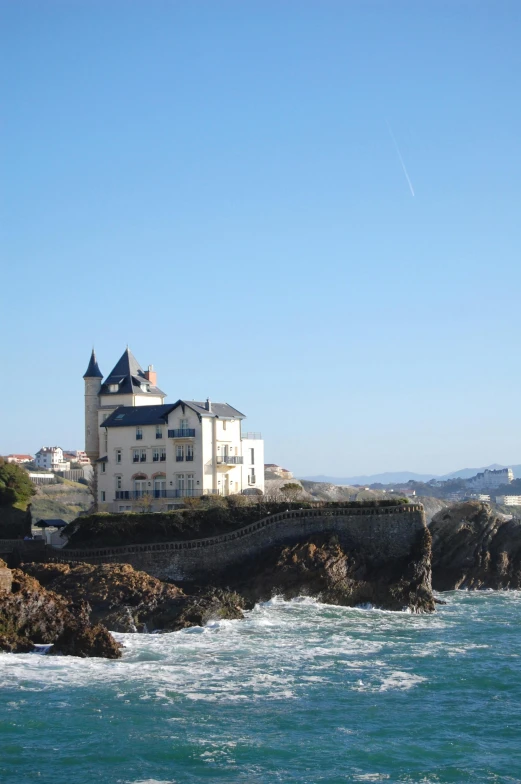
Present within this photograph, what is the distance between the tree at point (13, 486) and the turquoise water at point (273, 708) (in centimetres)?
2475

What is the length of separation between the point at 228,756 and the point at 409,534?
Result: 27670 mm

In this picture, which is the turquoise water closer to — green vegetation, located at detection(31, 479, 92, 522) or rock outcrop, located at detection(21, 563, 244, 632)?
rock outcrop, located at detection(21, 563, 244, 632)

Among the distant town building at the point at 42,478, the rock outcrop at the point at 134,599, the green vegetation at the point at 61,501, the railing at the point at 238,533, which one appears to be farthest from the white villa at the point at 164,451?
the distant town building at the point at 42,478

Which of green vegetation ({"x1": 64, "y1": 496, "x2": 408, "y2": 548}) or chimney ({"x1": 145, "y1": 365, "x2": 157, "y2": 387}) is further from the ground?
chimney ({"x1": 145, "y1": 365, "x2": 157, "y2": 387})

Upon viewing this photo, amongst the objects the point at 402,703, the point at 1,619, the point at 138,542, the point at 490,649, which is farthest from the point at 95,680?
the point at 138,542

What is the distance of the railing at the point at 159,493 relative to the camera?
207ft

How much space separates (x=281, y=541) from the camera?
53000 mm

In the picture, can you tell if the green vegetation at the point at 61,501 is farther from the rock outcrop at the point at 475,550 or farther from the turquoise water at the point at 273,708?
the turquoise water at the point at 273,708

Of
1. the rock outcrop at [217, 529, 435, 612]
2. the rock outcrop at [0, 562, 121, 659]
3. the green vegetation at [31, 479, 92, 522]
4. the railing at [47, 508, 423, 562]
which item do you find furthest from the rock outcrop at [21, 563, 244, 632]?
the green vegetation at [31, 479, 92, 522]

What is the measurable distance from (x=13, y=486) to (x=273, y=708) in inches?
1494

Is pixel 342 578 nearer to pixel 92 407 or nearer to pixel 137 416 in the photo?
pixel 137 416

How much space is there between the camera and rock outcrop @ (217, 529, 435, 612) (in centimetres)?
4881

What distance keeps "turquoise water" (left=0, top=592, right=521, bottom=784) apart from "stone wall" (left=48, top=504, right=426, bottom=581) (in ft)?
29.2

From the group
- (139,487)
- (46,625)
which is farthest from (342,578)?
(139,487)
